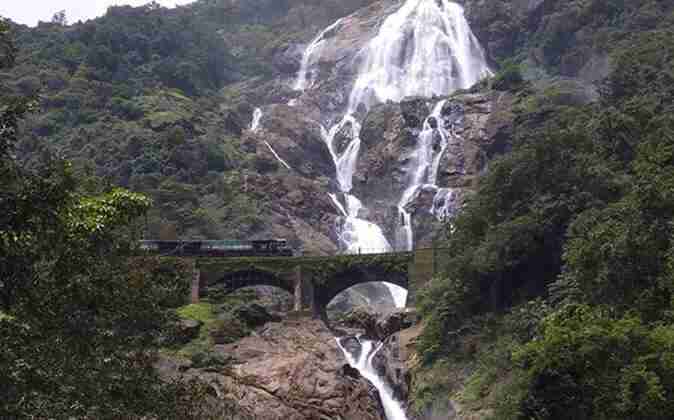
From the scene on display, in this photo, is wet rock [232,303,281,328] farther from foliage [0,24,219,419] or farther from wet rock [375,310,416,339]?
foliage [0,24,219,419]

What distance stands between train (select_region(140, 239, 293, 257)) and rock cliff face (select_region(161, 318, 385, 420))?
14833mm

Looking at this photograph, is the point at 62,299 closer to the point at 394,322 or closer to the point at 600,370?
the point at 600,370

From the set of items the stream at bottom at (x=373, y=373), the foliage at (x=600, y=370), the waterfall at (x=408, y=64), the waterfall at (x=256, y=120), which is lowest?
the stream at bottom at (x=373, y=373)

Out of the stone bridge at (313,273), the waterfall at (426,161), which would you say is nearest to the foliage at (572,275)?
the stone bridge at (313,273)

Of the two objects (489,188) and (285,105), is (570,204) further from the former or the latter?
(285,105)

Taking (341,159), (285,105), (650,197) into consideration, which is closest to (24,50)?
(285,105)

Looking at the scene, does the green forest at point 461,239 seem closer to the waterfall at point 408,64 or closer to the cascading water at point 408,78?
the cascading water at point 408,78

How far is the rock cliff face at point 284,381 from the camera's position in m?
33.3

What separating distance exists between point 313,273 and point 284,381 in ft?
64.6

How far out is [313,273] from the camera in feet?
180

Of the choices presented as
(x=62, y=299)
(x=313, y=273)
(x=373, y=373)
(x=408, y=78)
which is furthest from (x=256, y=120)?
(x=62, y=299)

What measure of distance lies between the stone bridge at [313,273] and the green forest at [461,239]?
314 cm

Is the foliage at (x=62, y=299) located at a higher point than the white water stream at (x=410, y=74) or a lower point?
lower

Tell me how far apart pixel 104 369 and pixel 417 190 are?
223ft
